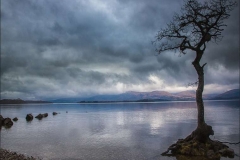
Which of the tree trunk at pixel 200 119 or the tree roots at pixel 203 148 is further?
the tree trunk at pixel 200 119

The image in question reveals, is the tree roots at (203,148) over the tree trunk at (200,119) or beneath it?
beneath

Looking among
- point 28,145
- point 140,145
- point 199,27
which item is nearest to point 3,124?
point 28,145

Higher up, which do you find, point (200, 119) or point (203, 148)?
point (200, 119)

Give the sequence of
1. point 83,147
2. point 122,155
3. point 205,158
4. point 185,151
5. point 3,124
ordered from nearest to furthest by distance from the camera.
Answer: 1. point 205,158
2. point 185,151
3. point 122,155
4. point 83,147
5. point 3,124

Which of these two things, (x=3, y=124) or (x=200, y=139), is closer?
(x=200, y=139)

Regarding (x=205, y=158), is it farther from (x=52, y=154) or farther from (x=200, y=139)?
Answer: (x=52, y=154)

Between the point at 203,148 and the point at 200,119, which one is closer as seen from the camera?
the point at 203,148

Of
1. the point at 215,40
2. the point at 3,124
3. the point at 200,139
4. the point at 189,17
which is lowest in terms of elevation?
the point at 3,124

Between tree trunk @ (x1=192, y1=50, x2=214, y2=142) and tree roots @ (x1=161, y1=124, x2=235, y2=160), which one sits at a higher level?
tree trunk @ (x1=192, y1=50, x2=214, y2=142)

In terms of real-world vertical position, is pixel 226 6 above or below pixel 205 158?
above

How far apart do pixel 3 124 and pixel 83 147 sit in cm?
4434

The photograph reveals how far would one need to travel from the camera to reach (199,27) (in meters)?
25.2

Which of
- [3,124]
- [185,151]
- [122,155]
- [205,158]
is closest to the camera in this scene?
[205,158]

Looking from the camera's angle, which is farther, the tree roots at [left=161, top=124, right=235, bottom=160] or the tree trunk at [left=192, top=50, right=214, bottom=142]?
the tree trunk at [left=192, top=50, right=214, bottom=142]
